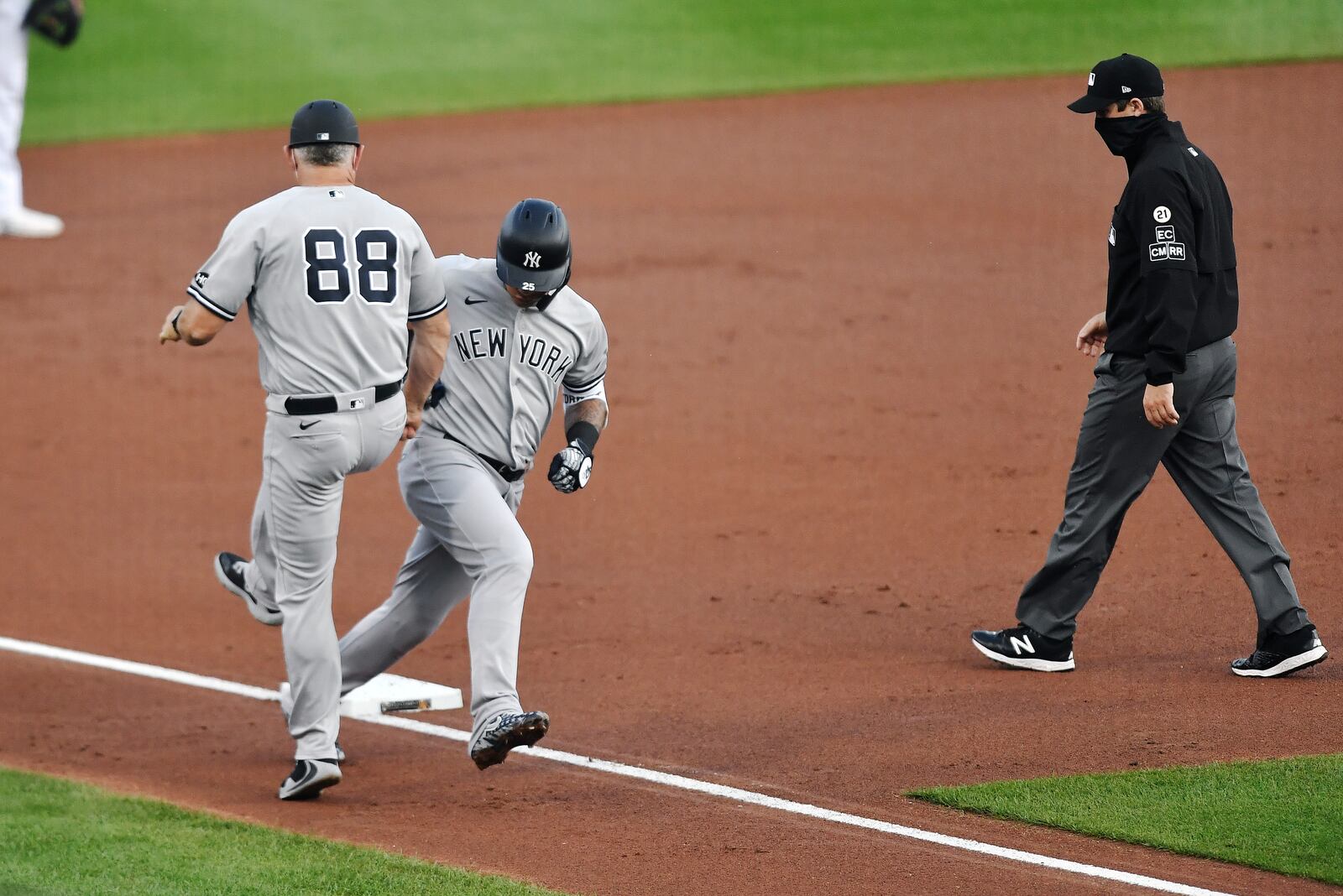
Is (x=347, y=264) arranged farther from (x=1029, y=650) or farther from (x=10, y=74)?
(x=10, y=74)

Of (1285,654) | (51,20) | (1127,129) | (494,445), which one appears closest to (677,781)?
(494,445)

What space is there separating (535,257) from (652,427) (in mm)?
5133

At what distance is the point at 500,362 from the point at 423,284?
0.37 m

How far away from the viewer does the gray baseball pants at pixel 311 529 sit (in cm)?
549

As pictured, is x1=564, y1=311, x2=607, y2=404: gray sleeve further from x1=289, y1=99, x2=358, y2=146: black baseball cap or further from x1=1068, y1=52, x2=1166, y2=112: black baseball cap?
x1=1068, y1=52, x2=1166, y2=112: black baseball cap

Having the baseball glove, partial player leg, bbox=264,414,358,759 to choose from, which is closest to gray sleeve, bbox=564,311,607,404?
partial player leg, bbox=264,414,358,759

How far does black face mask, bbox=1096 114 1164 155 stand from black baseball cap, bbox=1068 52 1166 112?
0.07m

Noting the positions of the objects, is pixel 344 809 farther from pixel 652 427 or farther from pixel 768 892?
pixel 652 427

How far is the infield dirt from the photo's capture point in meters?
5.70

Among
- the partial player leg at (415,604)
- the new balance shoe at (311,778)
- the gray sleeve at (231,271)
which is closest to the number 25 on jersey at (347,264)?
the gray sleeve at (231,271)

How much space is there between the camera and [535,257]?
5562 mm

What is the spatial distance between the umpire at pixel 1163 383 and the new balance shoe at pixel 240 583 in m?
2.72

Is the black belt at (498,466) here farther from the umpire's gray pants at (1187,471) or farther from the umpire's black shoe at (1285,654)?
the umpire's black shoe at (1285,654)

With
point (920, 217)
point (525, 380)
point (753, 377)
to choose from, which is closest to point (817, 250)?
point (920, 217)
